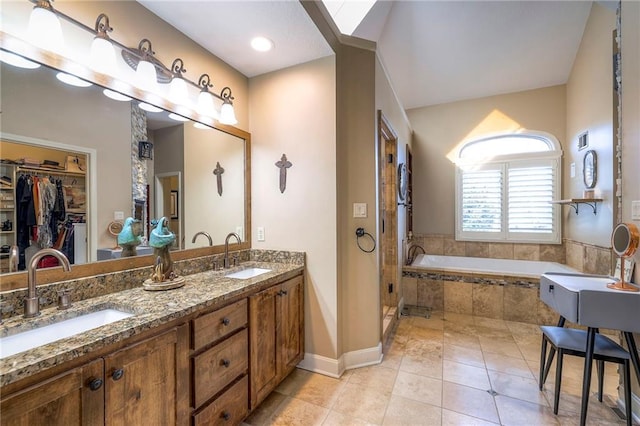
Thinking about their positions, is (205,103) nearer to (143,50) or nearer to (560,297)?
(143,50)

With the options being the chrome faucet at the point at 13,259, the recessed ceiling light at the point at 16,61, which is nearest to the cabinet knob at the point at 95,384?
the chrome faucet at the point at 13,259

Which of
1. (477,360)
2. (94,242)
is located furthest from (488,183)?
(94,242)

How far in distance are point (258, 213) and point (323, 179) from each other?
0.67m

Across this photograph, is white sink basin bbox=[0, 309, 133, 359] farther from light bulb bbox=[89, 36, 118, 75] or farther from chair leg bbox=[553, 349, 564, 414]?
chair leg bbox=[553, 349, 564, 414]

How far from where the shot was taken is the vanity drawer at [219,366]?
1271 millimetres

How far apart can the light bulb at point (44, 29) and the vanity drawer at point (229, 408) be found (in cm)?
176

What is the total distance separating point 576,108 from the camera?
341cm

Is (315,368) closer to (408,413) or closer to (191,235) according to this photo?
(408,413)

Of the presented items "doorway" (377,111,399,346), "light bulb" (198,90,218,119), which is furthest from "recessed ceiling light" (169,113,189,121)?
"doorway" (377,111,399,346)

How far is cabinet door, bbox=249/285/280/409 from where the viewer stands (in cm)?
163

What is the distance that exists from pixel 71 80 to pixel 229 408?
1830 millimetres

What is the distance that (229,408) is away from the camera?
1.46 m

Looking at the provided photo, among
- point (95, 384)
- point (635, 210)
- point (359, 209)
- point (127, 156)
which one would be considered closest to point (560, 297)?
point (635, 210)

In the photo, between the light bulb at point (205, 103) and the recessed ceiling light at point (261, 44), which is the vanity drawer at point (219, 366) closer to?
the light bulb at point (205, 103)
